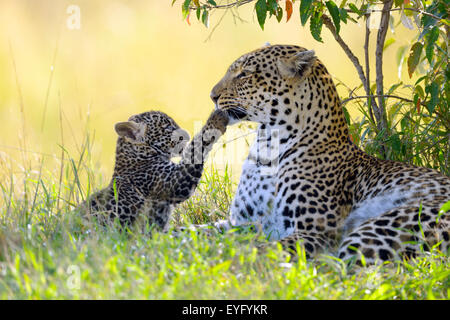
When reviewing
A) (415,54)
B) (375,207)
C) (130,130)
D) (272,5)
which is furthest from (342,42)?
(375,207)

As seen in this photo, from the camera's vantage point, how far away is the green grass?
474cm

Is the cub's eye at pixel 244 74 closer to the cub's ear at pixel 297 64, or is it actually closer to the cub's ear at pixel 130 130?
the cub's ear at pixel 297 64

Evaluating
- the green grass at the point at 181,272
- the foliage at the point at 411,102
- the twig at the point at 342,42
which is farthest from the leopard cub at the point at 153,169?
the twig at the point at 342,42

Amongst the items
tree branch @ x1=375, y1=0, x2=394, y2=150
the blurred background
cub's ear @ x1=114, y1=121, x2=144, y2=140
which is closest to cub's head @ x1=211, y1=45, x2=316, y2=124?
cub's ear @ x1=114, y1=121, x2=144, y2=140

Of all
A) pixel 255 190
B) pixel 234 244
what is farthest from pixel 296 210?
pixel 234 244

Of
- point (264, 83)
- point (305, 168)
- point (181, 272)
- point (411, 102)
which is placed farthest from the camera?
point (411, 102)

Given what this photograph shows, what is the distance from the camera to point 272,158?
289 inches

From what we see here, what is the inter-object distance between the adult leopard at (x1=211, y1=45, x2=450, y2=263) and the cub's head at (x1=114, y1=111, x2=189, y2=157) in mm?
959

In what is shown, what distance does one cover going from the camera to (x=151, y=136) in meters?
8.20

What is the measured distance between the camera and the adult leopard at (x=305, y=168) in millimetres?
6672

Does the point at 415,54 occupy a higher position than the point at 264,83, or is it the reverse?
the point at 415,54

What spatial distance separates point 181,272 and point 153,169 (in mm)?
3117

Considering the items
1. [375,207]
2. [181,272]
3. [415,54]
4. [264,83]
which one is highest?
[415,54]

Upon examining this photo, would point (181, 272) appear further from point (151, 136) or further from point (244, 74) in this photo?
point (151, 136)
